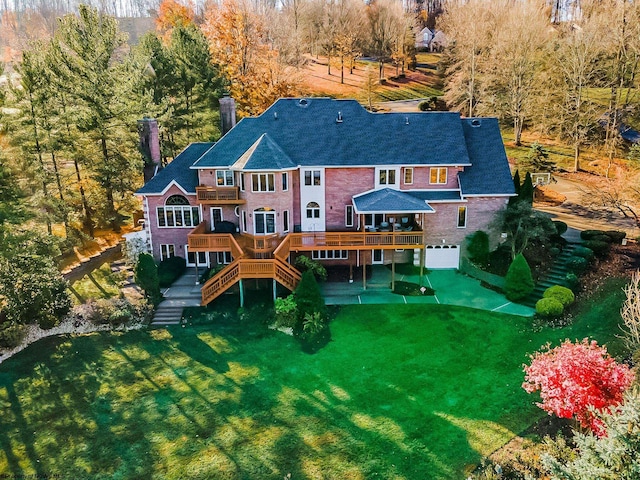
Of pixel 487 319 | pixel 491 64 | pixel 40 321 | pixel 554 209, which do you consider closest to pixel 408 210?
pixel 487 319

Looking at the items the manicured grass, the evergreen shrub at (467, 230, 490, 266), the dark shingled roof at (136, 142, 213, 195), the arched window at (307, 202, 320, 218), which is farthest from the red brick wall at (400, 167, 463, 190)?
the manicured grass

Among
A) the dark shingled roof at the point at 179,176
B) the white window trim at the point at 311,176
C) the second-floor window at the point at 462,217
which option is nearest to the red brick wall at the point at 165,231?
the dark shingled roof at the point at 179,176

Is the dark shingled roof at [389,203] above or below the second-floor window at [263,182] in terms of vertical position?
below

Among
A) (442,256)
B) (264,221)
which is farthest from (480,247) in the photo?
(264,221)

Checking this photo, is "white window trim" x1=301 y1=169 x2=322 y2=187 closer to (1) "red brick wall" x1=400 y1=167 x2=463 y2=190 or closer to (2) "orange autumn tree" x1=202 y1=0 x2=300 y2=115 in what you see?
(1) "red brick wall" x1=400 y1=167 x2=463 y2=190

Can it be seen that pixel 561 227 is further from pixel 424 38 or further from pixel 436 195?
pixel 424 38

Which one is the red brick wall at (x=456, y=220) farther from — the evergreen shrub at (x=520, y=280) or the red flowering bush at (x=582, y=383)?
the red flowering bush at (x=582, y=383)
